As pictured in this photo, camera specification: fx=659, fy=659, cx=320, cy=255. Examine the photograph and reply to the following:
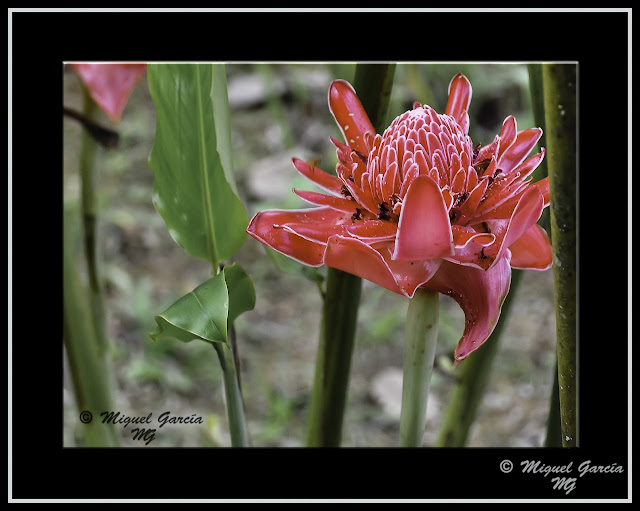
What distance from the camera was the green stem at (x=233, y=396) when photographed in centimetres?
59

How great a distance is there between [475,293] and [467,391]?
0.73ft

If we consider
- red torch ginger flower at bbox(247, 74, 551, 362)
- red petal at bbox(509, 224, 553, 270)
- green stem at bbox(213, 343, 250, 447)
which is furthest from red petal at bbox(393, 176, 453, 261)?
green stem at bbox(213, 343, 250, 447)

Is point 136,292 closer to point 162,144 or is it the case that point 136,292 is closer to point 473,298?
point 162,144

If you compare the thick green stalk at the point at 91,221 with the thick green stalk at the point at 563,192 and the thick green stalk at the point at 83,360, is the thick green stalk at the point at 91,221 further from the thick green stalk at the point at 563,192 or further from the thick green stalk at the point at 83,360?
the thick green stalk at the point at 563,192

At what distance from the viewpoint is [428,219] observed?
17.2 inches

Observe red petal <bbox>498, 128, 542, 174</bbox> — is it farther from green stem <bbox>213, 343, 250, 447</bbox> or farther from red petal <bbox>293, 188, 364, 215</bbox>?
green stem <bbox>213, 343, 250, 447</bbox>

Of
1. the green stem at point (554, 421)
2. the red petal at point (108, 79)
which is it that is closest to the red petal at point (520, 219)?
the green stem at point (554, 421)

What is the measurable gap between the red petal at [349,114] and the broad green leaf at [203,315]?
6.2 inches

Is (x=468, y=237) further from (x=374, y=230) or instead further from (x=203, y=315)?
(x=203, y=315)

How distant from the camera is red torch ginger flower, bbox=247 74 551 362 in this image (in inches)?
17.6

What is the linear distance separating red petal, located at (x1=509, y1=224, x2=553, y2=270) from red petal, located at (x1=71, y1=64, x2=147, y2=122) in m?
0.40

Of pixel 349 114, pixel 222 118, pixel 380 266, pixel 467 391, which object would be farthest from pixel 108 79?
pixel 467 391
